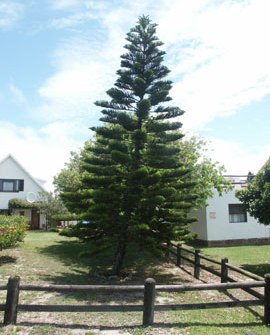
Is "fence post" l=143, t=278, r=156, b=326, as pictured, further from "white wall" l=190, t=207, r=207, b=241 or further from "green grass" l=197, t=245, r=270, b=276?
"white wall" l=190, t=207, r=207, b=241

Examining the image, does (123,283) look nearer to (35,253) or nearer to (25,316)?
(25,316)

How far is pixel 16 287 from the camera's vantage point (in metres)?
6.72

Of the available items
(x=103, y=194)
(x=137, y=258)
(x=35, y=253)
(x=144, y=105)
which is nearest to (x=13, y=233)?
(x=35, y=253)

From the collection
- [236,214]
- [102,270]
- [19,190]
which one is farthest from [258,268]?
[19,190]

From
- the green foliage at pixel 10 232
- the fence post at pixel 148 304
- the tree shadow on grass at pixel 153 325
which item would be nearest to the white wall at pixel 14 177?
the green foliage at pixel 10 232

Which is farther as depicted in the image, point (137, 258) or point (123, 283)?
point (137, 258)

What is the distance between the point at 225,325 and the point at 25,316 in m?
4.19

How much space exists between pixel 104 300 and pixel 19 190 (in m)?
27.5

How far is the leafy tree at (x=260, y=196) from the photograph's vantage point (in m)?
13.1

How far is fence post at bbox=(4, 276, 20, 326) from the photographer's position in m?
6.64

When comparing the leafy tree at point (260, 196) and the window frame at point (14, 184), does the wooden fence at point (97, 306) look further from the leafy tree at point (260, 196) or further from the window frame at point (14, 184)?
the window frame at point (14, 184)

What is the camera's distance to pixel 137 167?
12.2 metres

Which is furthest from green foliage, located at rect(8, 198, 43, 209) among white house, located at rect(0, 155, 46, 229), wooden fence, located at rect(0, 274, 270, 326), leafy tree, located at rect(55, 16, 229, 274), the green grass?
wooden fence, located at rect(0, 274, 270, 326)

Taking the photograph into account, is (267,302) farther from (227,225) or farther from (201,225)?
(201,225)
